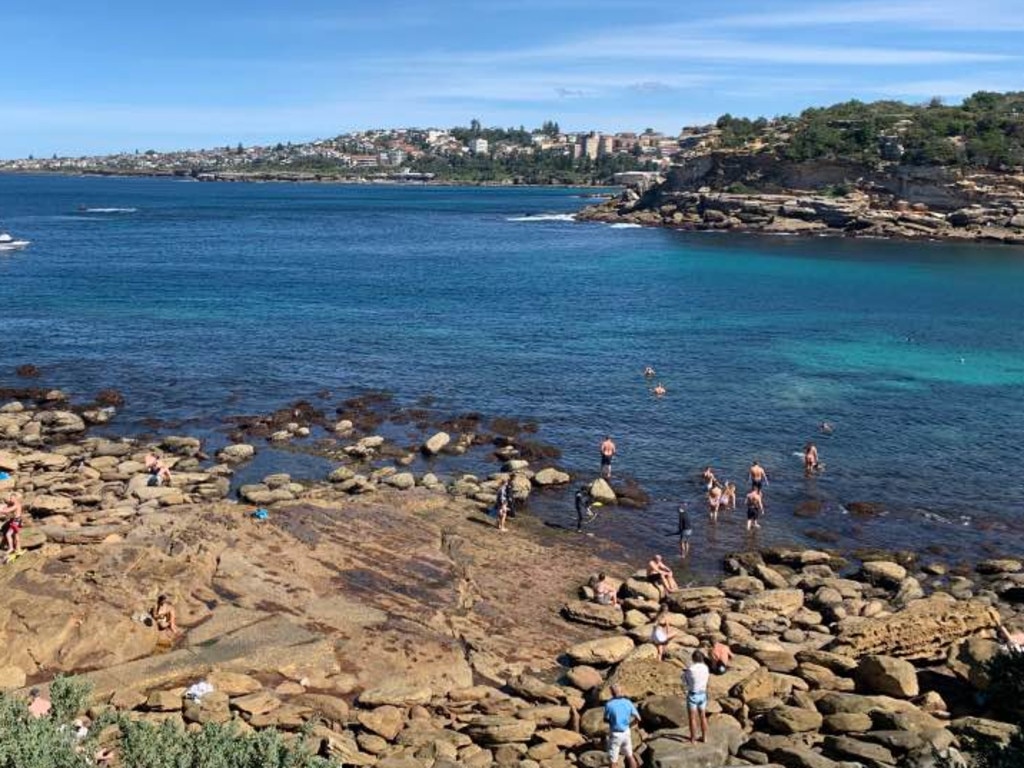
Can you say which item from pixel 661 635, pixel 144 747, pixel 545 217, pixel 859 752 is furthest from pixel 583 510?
pixel 545 217

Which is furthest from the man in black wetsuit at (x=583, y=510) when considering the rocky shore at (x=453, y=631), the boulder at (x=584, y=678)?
the boulder at (x=584, y=678)

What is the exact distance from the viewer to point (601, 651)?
2227 centimetres

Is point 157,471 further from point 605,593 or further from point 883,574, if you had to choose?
point 883,574

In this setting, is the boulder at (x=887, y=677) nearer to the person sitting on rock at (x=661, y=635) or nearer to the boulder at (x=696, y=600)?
the person sitting on rock at (x=661, y=635)

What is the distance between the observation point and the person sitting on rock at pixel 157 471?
33125 millimetres

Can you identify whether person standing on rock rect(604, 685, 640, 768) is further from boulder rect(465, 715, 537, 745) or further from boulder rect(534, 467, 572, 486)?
boulder rect(534, 467, 572, 486)

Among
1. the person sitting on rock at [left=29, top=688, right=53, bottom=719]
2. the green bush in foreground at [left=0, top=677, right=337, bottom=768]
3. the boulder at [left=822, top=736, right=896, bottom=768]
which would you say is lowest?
the boulder at [left=822, top=736, right=896, bottom=768]

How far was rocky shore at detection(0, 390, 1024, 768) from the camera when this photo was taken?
18.1 m

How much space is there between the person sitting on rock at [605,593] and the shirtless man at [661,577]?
1.45 m

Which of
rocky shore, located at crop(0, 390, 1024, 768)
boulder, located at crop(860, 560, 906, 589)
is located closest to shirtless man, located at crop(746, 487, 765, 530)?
rocky shore, located at crop(0, 390, 1024, 768)

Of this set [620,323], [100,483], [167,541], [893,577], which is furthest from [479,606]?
[620,323]

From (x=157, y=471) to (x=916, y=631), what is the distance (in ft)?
81.1

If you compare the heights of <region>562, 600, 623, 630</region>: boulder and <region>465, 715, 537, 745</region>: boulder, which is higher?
<region>465, 715, 537, 745</region>: boulder

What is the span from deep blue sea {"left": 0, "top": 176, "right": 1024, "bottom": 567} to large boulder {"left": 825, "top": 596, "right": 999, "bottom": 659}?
25.4ft
